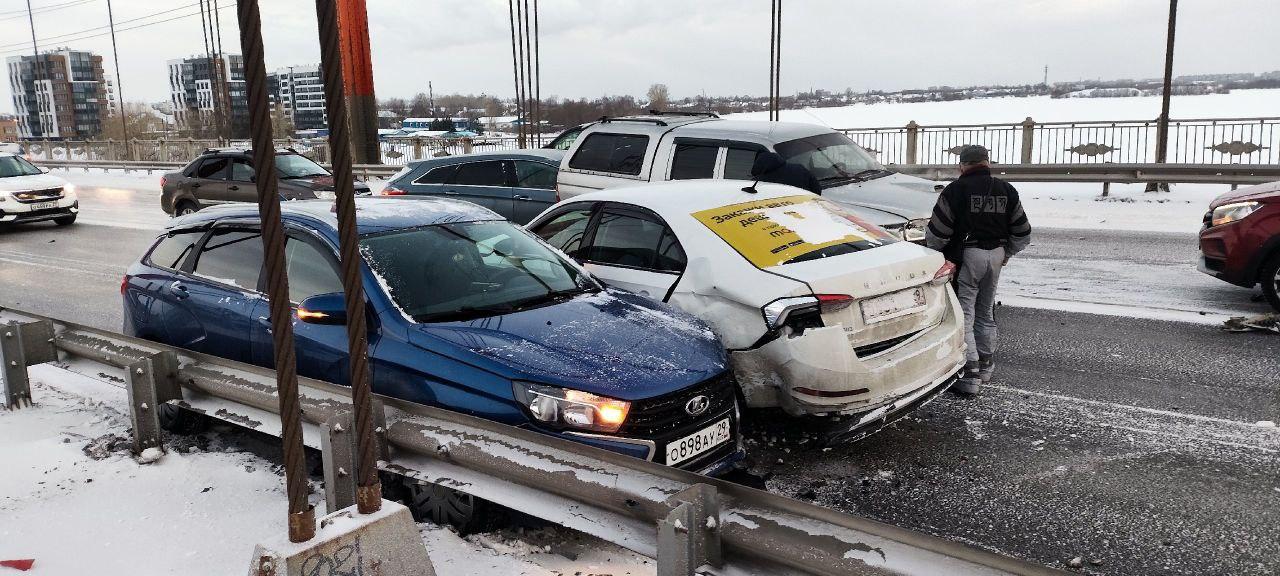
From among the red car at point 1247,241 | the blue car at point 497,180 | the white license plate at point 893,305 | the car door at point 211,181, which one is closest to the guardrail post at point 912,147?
the blue car at point 497,180

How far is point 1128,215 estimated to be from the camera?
1538 centimetres

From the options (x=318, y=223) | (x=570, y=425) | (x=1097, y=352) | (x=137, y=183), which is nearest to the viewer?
(x=570, y=425)

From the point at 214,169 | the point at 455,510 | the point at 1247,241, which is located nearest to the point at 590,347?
the point at 455,510

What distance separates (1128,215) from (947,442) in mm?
11906

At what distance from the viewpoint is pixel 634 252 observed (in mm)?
A: 5930

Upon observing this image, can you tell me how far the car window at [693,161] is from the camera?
953 centimetres

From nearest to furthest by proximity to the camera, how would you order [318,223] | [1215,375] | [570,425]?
[570,425] → [318,223] → [1215,375]

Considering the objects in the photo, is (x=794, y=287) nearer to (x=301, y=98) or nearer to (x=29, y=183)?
(x=29, y=183)

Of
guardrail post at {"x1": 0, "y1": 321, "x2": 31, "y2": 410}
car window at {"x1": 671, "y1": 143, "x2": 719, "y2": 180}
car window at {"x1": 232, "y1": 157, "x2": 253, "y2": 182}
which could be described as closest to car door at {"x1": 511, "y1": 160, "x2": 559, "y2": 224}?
car window at {"x1": 671, "y1": 143, "x2": 719, "y2": 180}

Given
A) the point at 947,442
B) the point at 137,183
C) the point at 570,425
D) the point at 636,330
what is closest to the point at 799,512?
the point at 570,425

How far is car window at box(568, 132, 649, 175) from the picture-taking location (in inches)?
395

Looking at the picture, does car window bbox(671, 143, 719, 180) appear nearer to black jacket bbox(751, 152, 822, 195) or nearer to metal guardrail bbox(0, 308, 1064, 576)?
black jacket bbox(751, 152, 822, 195)

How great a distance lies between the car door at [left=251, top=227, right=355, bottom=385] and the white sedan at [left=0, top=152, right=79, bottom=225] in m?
15.8

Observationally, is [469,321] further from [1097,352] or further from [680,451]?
[1097,352]
